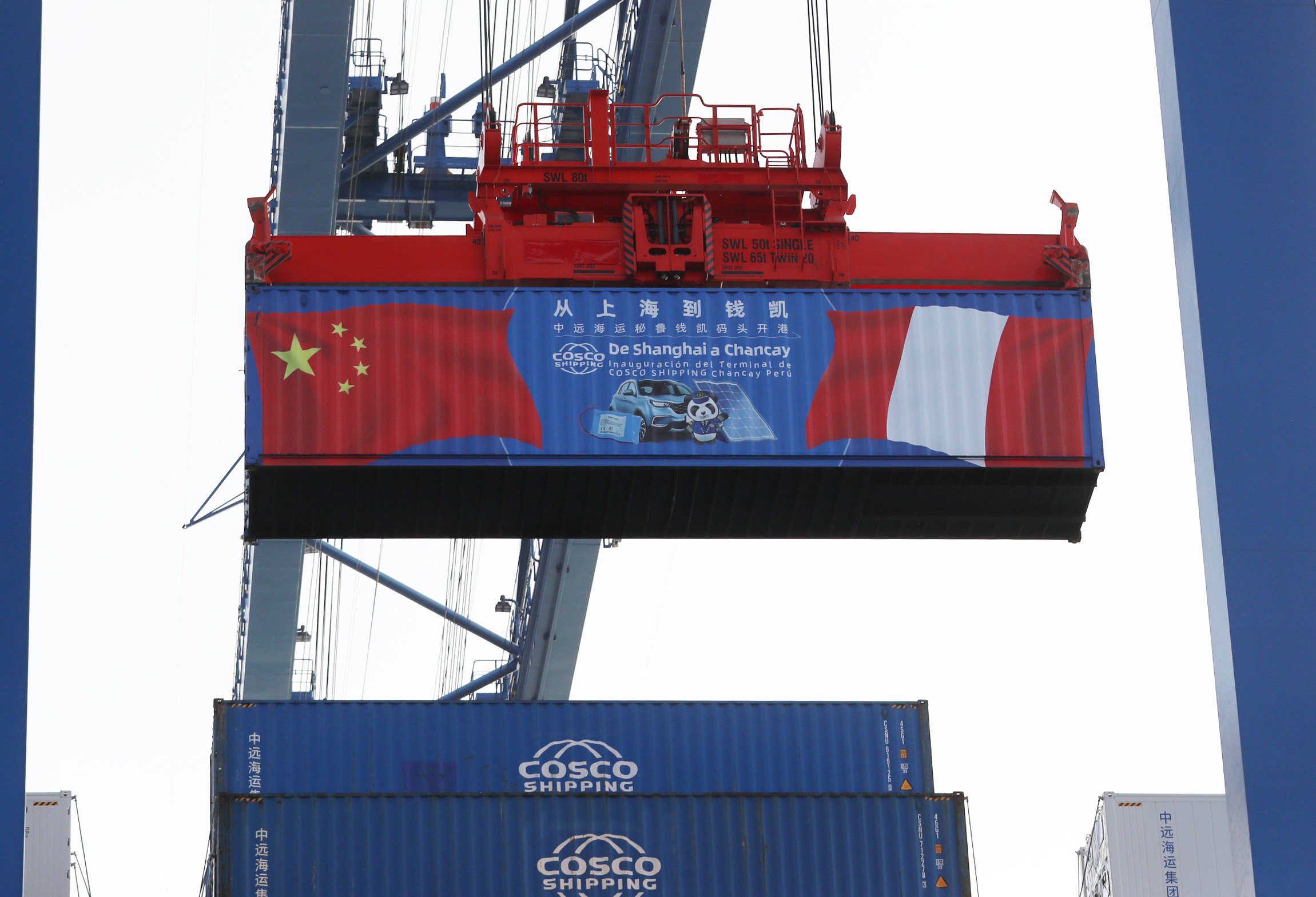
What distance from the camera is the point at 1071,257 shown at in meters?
17.1

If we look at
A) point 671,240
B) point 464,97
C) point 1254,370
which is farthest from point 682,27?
point 1254,370

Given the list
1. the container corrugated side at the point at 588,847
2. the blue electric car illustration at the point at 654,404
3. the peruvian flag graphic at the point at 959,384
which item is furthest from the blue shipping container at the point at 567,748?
the peruvian flag graphic at the point at 959,384

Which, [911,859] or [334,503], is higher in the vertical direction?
[334,503]

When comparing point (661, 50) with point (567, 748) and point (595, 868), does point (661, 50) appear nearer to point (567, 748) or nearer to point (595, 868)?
point (567, 748)

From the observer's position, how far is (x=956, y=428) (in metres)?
16.5

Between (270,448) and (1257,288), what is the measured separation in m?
8.23

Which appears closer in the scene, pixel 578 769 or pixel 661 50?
pixel 578 769

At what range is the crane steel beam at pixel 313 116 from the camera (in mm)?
22094

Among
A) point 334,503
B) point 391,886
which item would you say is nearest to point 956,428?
point 334,503

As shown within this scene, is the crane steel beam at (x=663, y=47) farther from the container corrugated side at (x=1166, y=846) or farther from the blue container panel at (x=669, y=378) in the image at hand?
the container corrugated side at (x=1166, y=846)

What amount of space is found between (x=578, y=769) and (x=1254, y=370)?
29.9 feet

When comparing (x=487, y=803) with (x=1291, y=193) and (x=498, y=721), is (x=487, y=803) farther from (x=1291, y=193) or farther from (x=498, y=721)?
(x=1291, y=193)

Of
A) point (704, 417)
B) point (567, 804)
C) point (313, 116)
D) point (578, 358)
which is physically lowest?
point (567, 804)

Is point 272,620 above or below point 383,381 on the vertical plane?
above
